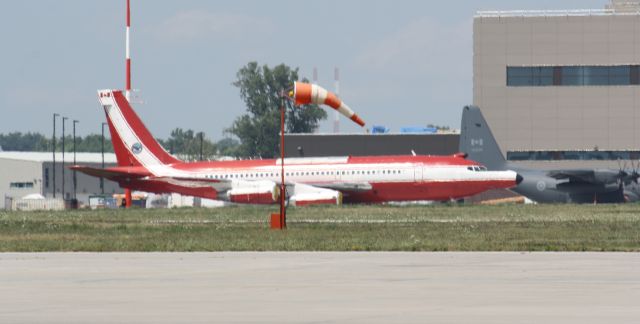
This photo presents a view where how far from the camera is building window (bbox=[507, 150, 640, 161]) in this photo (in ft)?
426

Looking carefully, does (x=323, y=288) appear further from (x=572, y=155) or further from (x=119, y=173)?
(x=572, y=155)

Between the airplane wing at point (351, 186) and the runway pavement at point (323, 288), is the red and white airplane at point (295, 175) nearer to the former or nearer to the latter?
the airplane wing at point (351, 186)

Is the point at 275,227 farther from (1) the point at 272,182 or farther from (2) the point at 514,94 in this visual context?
(2) the point at 514,94

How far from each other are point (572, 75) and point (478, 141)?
59.1 ft

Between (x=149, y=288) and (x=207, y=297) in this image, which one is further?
(x=149, y=288)

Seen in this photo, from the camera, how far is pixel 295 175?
97.2 meters

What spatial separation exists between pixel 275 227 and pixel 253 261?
20688mm

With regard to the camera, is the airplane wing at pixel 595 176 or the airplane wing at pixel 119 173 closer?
the airplane wing at pixel 119 173

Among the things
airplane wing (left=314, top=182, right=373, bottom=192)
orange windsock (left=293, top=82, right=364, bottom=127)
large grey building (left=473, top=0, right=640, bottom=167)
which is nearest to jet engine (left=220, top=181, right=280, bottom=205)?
airplane wing (left=314, top=182, right=373, bottom=192)

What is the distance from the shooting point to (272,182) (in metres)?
96.2

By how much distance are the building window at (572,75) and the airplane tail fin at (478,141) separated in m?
15.5

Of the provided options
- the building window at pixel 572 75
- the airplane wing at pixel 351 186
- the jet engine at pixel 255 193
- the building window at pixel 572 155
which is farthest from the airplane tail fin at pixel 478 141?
the jet engine at pixel 255 193

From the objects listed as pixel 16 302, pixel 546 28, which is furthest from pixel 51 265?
pixel 546 28

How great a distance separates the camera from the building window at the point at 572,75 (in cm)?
12850
